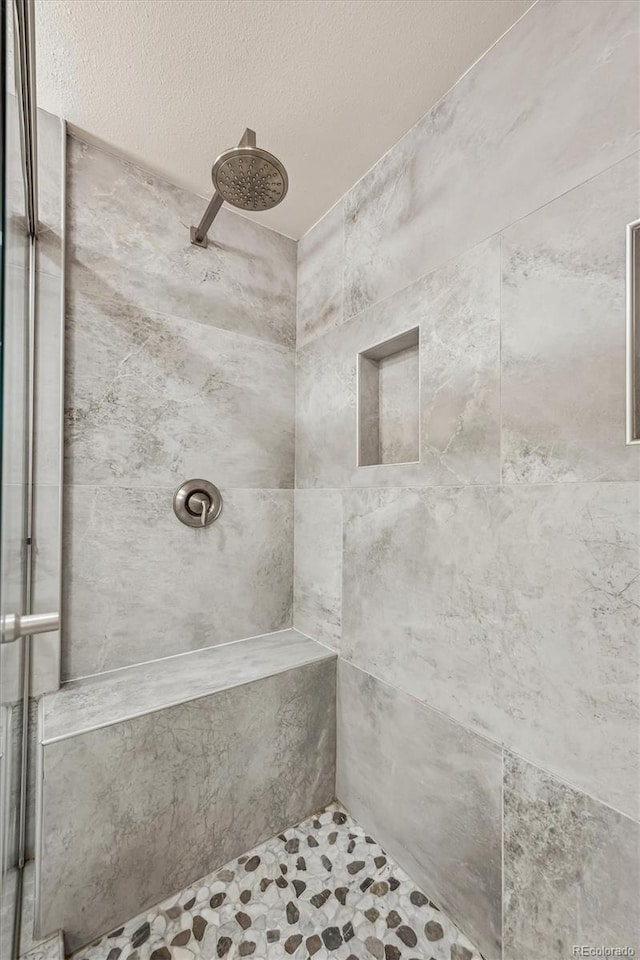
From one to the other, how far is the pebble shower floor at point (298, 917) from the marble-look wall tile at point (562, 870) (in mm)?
199

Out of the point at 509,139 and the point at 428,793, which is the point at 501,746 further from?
the point at 509,139

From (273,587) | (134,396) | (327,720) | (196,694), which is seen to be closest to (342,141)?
(134,396)

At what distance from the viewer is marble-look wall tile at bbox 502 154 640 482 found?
0.69 m

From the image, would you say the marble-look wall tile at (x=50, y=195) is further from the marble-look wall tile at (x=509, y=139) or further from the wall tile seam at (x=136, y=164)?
the marble-look wall tile at (x=509, y=139)

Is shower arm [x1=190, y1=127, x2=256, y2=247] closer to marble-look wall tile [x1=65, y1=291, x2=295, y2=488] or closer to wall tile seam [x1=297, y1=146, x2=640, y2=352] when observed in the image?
marble-look wall tile [x1=65, y1=291, x2=295, y2=488]

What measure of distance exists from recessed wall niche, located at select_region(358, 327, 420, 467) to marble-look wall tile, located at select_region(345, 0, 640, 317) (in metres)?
0.17

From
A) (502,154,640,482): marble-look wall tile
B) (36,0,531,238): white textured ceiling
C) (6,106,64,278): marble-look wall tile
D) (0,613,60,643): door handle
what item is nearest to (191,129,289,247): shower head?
(36,0,531,238): white textured ceiling

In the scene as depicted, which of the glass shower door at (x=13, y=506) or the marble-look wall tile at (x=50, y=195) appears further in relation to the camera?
the marble-look wall tile at (x=50, y=195)

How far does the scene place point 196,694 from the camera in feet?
3.40

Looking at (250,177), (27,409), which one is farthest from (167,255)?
(27,409)

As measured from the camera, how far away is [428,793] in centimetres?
98

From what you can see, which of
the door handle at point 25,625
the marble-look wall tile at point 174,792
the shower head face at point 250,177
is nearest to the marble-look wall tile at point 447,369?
the shower head face at point 250,177

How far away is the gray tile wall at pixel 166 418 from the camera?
1131 millimetres

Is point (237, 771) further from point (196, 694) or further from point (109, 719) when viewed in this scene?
point (109, 719)
